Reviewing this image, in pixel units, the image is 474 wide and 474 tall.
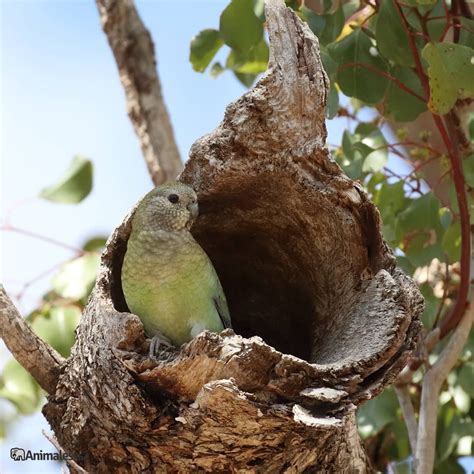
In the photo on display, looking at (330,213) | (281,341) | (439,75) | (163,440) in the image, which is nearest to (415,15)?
(439,75)

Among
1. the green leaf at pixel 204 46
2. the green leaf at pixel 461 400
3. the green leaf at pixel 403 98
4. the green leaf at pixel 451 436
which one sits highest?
the green leaf at pixel 204 46

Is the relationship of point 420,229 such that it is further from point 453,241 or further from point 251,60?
point 251,60

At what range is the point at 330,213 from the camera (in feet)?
10.3

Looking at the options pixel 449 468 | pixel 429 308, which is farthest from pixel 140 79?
pixel 449 468

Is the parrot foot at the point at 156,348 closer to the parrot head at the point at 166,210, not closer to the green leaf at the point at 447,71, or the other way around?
the parrot head at the point at 166,210

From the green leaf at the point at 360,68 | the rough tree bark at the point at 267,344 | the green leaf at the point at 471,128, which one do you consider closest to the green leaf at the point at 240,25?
the green leaf at the point at 360,68

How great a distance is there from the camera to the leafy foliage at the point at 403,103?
3.38 metres

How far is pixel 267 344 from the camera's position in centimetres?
307

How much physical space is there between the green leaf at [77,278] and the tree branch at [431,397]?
1.54 metres

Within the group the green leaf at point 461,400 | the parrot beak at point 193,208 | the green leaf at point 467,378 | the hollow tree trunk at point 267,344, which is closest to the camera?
the hollow tree trunk at point 267,344

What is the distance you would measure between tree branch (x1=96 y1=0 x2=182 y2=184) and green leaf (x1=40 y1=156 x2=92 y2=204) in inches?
47.7

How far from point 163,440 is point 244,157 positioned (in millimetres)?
1068

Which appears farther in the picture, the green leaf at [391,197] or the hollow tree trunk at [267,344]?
the green leaf at [391,197]

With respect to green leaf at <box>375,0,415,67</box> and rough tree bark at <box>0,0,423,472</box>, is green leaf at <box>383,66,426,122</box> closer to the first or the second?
green leaf at <box>375,0,415,67</box>
